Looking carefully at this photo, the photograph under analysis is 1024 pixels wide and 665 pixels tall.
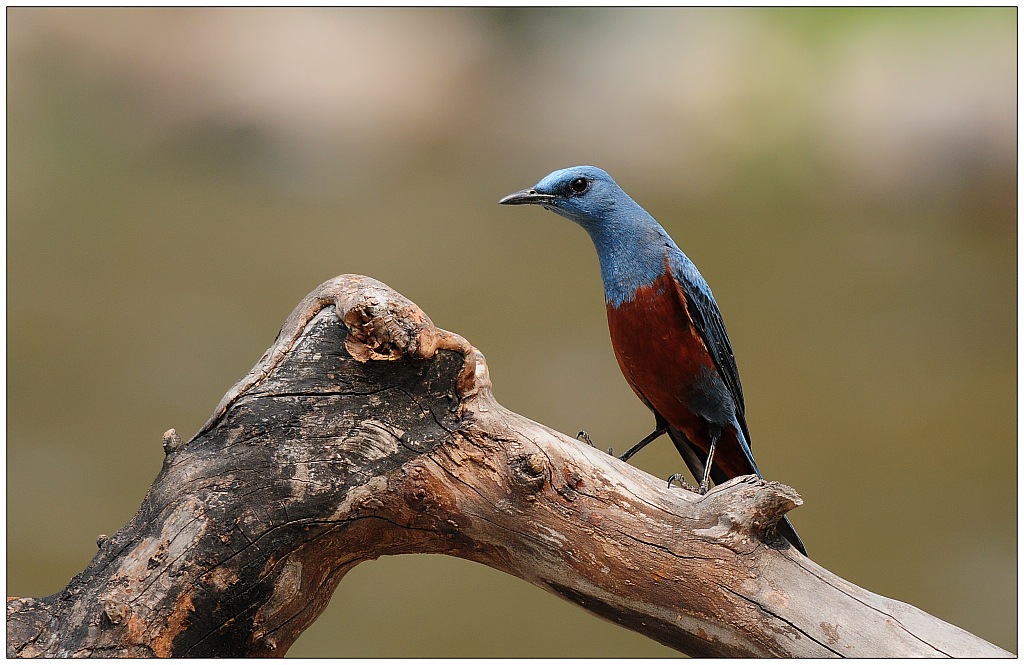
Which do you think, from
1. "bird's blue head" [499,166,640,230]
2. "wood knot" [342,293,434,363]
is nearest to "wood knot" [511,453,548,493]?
"wood knot" [342,293,434,363]

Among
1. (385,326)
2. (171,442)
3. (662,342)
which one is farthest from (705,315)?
(171,442)

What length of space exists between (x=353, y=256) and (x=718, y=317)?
2640 millimetres

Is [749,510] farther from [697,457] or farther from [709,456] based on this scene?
[697,457]

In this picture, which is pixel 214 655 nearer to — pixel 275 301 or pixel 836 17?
pixel 275 301

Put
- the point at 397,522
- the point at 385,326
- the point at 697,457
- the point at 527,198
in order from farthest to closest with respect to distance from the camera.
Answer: the point at 697,457 → the point at 527,198 → the point at 397,522 → the point at 385,326

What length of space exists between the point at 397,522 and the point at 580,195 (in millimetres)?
587

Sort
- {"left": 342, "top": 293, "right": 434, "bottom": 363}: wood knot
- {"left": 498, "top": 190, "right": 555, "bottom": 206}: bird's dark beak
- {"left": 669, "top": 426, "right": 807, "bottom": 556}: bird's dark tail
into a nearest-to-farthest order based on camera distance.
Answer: {"left": 342, "top": 293, "right": 434, "bottom": 363}: wood knot < {"left": 498, "top": 190, "right": 555, "bottom": 206}: bird's dark beak < {"left": 669, "top": 426, "right": 807, "bottom": 556}: bird's dark tail

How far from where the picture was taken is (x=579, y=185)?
4.84 feet

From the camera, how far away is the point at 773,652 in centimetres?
129

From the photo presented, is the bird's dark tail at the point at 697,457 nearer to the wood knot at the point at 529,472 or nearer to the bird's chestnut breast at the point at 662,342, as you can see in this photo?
the bird's chestnut breast at the point at 662,342

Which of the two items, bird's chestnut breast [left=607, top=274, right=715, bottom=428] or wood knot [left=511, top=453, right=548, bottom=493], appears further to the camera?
bird's chestnut breast [left=607, top=274, right=715, bottom=428]

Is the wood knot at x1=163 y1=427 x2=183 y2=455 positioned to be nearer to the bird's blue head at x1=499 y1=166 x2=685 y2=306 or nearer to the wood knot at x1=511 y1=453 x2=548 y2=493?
the wood knot at x1=511 y1=453 x2=548 y2=493

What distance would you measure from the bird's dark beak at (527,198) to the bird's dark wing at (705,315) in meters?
0.22

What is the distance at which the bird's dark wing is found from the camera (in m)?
1.50
